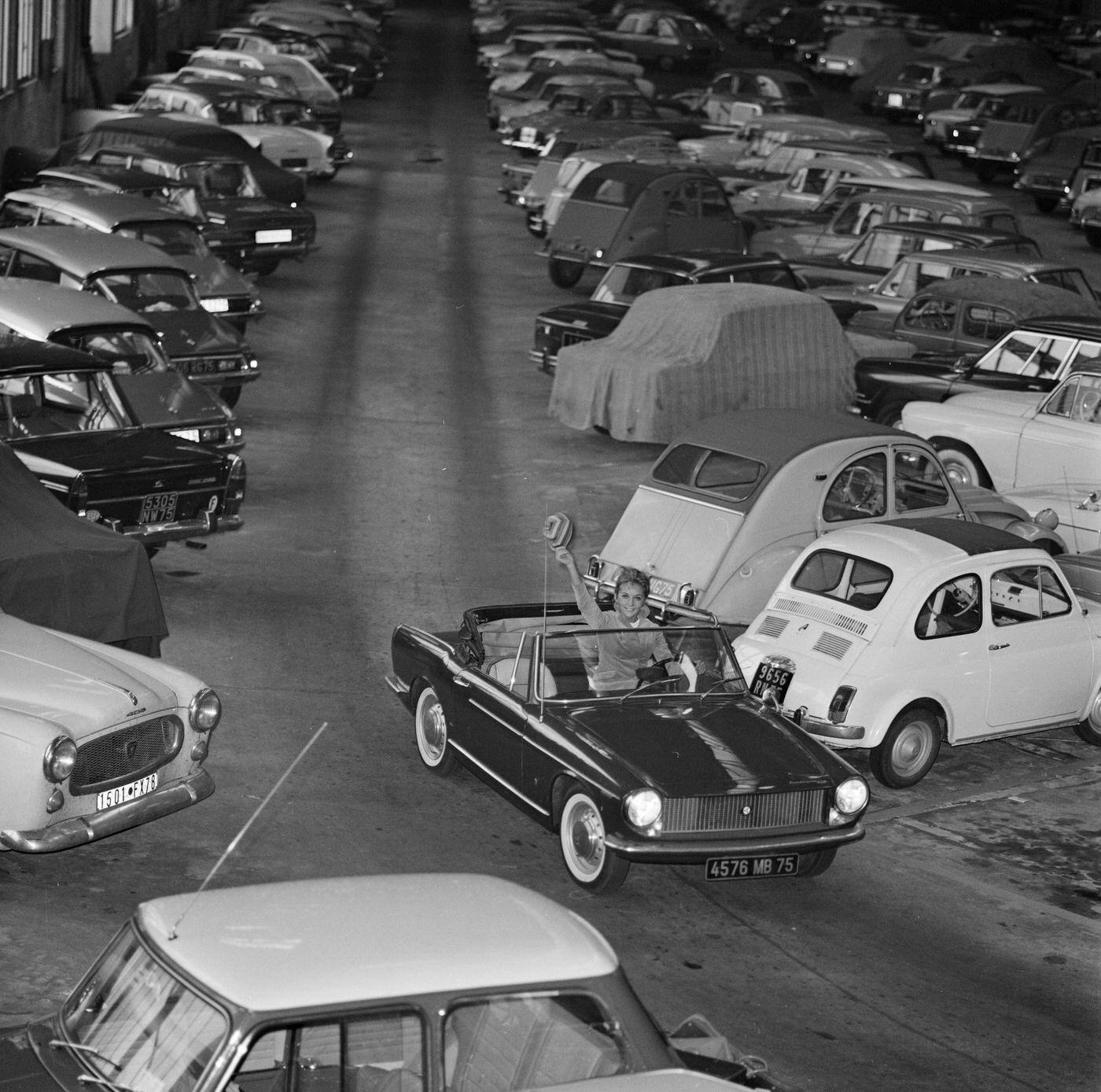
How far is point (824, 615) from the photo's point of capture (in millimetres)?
11141

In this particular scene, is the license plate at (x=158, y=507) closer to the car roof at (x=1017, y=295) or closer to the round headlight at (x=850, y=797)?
the round headlight at (x=850, y=797)

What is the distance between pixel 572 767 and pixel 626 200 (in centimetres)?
1529

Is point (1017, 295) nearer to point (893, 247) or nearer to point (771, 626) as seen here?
point (893, 247)

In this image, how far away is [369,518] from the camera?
50.6 ft

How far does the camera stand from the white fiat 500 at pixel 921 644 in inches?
418

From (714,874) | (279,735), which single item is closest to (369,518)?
(279,735)

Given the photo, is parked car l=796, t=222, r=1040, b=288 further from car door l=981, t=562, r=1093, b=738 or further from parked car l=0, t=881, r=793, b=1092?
parked car l=0, t=881, r=793, b=1092

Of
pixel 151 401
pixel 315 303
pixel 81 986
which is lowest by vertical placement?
pixel 315 303

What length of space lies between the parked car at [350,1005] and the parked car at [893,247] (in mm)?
16816

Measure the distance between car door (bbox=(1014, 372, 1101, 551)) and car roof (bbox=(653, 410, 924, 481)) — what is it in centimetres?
196

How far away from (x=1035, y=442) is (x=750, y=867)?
25.7 ft

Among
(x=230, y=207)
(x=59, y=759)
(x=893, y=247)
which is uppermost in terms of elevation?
(x=59, y=759)

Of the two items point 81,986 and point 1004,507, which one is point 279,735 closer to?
point 81,986

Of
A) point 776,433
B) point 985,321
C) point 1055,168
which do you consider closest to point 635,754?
point 776,433
